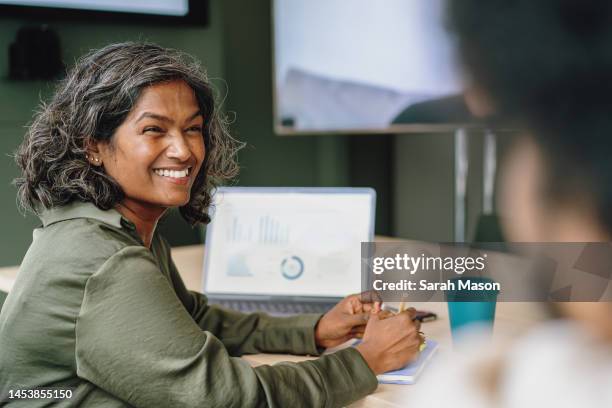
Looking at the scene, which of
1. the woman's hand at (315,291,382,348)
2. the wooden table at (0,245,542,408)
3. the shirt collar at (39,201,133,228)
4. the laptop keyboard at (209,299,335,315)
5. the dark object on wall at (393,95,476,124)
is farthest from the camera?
the dark object on wall at (393,95,476,124)

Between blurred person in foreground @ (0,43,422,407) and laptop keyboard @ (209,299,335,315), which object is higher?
blurred person in foreground @ (0,43,422,407)

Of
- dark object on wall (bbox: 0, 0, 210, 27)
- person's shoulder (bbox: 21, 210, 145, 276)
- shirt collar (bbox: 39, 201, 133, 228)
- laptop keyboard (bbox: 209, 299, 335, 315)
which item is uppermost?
dark object on wall (bbox: 0, 0, 210, 27)

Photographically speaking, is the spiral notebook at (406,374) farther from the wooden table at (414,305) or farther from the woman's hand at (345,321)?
the woman's hand at (345,321)

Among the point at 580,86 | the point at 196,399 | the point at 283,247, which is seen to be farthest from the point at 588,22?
the point at 283,247

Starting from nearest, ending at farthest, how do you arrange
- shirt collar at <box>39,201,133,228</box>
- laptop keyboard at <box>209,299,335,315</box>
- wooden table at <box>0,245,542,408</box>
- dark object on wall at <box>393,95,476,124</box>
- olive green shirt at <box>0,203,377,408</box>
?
wooden table at <box>0,245,542,408</box>
olive green shirt at <box>0,203,377,408</box>
shirt collar at <box>39,201,133,228</box>
laptop keyboard at <box>209,299,335,315</box>
dark object on wall at <box>393,95,476,124</box>

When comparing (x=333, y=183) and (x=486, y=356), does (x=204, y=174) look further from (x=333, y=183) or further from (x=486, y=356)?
(x=333, y=183)

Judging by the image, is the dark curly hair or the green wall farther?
the green wall

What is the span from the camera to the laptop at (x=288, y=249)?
1.63 m

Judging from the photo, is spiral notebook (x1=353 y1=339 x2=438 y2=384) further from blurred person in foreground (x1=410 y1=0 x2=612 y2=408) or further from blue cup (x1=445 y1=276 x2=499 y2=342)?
blurred person in foreground (x1=410 y1=0 x2=612 y2=408)

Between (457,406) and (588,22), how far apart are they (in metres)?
0.19

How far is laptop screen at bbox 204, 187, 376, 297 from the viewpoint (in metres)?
1.63

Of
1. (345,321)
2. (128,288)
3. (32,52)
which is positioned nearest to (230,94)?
(32,52)

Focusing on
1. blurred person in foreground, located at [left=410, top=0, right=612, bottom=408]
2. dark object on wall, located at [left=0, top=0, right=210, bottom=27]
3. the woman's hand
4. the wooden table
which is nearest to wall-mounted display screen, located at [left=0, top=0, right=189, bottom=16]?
dark object on wall, located at [left=0, top=0, right=210, bottom=27]

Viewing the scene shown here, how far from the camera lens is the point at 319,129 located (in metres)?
2.61
